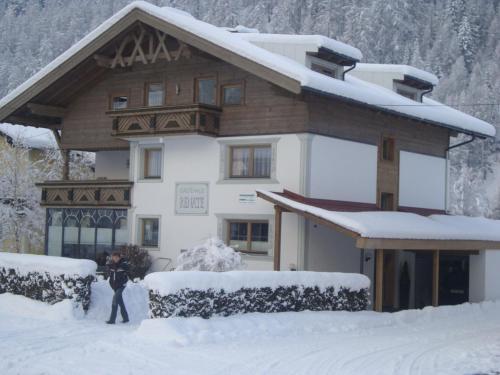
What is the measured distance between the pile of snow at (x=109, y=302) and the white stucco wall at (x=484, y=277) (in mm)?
10988

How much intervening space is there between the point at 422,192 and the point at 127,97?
1146 centimetres

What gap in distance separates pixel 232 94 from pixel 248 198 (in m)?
3.43

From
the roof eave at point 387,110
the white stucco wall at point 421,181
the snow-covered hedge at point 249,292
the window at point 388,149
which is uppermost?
the roof eave at point 387,110

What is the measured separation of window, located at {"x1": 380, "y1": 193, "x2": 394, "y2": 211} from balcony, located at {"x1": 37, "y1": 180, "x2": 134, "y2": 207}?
8700 millimetres

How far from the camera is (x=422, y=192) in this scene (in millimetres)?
30234

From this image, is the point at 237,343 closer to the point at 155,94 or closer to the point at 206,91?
the point at 206,91

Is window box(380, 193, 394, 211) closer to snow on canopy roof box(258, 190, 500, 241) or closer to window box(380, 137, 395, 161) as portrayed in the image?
window box(380, 137, 395, 161)

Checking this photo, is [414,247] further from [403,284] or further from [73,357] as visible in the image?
[73,357]

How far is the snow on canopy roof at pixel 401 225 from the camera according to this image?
21.1 metres

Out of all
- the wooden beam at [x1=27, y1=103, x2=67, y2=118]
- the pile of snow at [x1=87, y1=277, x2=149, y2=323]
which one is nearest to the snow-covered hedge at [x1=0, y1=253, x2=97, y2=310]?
the pile of snow at [x1=87, y1=277, x2=149, y2=323]

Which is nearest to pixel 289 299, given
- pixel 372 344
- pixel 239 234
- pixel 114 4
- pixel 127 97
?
pixel 372 344

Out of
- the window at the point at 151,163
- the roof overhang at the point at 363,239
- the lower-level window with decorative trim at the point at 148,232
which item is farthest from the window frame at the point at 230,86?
the lower-level window with decorative trim at the point at 148,232

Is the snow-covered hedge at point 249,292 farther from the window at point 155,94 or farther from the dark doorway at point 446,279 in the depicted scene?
the window at point 155,94

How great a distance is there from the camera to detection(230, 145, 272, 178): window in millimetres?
25016
